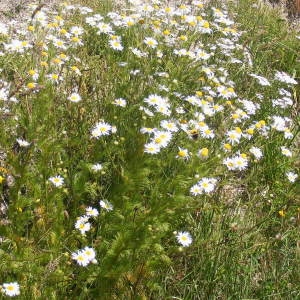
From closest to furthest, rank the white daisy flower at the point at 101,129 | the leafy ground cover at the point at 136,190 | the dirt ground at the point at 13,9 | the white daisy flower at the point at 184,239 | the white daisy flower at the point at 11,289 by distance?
1. the white daisy flower at the point at 11,289
2. the leafy ground cover at the point at 136,190
3. the white daisy flower at the point at 184,239
4. the white daisy flower at the point at 101,129
5. the dirt ground at the point at 13,9

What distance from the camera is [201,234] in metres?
2.82

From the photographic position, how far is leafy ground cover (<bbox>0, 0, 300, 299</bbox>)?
2.35m

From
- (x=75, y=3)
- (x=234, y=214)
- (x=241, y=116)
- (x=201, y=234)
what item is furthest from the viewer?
(x=75, y=3)

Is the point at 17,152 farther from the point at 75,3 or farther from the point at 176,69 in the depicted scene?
the point at 75,3

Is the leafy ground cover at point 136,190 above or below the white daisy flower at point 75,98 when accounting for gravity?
below

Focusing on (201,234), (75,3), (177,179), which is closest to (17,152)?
(177,179)

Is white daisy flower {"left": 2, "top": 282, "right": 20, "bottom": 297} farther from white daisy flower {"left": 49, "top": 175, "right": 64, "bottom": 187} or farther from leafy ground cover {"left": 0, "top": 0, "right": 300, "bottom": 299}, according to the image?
white daisy flower {"left": 49, "top": 175, "right": 64, "bottom": 187}

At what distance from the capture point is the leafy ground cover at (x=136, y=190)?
2352 millimetres

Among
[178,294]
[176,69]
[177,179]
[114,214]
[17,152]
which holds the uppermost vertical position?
[176,69]

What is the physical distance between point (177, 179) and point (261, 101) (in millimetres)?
1909

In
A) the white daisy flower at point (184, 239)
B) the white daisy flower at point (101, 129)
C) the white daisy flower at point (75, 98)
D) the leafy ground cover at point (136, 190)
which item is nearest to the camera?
the leafy ground cover at point (136, 190)

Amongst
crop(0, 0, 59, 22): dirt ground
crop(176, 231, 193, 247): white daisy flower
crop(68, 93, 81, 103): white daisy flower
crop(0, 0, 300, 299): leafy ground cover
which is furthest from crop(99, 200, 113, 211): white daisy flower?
crop(0, 0, 59, 22): dirt ground

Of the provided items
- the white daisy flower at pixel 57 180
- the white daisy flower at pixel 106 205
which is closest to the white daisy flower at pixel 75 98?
the white daisy flower at pixel 57 180

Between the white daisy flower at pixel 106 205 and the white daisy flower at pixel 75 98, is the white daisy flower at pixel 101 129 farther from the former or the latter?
the white daisy flower at pixel 106 205
